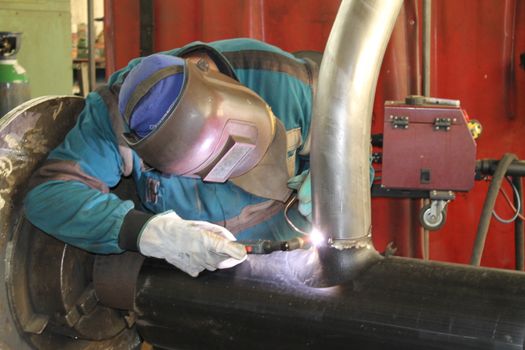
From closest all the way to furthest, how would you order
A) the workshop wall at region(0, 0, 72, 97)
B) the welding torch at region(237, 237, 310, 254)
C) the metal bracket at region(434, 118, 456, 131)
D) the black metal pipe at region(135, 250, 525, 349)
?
the black metal pipe at region(135, 250, 525, 349)
the welding torch at region(237, 237, 310, 254)
the metal bracket at region(434, 118, 456, 131)
the workshop wall at region(0, 0, 72, 97)

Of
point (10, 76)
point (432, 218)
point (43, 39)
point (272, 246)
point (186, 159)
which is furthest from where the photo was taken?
point (43, 39)

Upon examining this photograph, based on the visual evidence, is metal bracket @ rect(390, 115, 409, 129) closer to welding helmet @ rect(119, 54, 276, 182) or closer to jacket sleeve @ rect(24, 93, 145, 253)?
welding helmet @ rect(119, 54, 276, 182)

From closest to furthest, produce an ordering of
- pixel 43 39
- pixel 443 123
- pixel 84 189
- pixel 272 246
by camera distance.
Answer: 1. pixel 272 246
2. pixel 84 189
3. pixel 443 123
4. pixel 43 39

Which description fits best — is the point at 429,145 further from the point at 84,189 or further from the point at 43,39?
the point at 43,39

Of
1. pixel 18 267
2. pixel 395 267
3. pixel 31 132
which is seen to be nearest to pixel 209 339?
pixel 395 267

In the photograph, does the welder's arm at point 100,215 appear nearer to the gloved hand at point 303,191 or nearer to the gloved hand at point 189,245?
the gloved hand at point 189,245

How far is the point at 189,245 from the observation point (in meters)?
1.18

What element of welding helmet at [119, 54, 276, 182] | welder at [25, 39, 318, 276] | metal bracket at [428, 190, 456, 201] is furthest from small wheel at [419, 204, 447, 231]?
welding helmet at [119, 54, 276, 182]

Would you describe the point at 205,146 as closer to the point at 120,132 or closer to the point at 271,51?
the point at 120,132

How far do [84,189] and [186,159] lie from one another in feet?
0.86

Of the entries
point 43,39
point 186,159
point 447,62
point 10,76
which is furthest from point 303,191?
point 43,39

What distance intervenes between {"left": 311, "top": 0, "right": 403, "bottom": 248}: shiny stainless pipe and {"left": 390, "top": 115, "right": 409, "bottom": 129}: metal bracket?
2.80 feet

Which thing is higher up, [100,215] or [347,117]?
[347,117]

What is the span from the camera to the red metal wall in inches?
86.4
